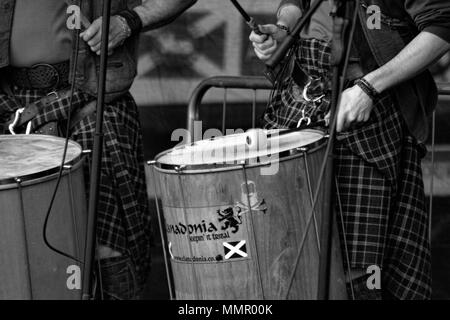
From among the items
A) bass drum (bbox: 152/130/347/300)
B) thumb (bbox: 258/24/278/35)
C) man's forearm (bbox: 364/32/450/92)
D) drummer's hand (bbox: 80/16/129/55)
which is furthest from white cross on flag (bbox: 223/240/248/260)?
drummer's hand (bbox: 80/16/129/55)

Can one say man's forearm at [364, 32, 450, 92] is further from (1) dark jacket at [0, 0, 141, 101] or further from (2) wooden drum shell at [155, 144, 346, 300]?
(1) dark jacket at [0, 0, 141, 101]

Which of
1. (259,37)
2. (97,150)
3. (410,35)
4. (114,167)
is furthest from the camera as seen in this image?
(114,167)

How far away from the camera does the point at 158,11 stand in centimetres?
366

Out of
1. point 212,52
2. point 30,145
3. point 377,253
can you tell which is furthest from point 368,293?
point 212,52

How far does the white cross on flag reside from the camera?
2957mm

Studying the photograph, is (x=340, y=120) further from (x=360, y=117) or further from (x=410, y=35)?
(x=410, y=35)

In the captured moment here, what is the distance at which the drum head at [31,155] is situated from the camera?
10.3ft

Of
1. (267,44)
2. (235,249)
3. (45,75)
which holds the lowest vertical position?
(235,249)

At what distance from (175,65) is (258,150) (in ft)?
5.24

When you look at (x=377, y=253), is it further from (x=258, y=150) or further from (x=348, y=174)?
(x=258, y=150)

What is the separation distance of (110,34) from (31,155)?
538 mm

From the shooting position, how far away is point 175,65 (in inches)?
177

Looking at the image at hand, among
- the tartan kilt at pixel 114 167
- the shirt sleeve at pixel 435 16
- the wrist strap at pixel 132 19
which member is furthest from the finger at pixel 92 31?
the shirt sleeve at pixel 435 16

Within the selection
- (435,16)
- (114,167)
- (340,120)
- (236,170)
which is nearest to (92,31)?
(114,167)
